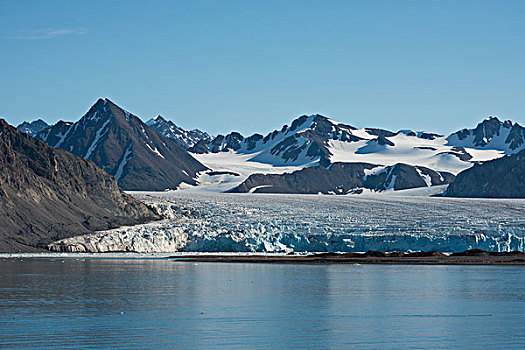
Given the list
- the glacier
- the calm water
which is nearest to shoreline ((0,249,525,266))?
the glacier

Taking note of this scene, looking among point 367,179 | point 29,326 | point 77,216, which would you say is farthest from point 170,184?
point 29,326

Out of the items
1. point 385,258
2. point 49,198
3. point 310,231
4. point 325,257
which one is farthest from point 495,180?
point 49,198

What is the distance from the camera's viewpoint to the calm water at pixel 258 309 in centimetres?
2158

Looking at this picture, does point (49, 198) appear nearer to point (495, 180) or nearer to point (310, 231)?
point (310, 231)

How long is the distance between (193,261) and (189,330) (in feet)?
112

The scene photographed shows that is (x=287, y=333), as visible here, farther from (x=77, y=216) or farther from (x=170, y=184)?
(x=170, y=184)

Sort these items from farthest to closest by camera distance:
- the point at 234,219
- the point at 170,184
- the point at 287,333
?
1. the point at 170,184
2. the point at 234,219
3. the point at 287,333

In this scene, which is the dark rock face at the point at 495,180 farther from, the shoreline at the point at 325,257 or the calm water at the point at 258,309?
the calm water at the point at 258,309

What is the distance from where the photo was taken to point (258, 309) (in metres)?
28.1

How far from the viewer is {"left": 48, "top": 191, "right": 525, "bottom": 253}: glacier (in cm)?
6366

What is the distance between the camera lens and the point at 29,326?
2347 cm

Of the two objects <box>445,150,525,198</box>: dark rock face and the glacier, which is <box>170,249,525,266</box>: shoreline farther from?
<box>445,150,525,198</box>: dark rock face

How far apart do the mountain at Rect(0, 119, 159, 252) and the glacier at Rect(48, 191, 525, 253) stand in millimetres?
2357

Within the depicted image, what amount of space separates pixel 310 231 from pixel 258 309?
37.7 m
